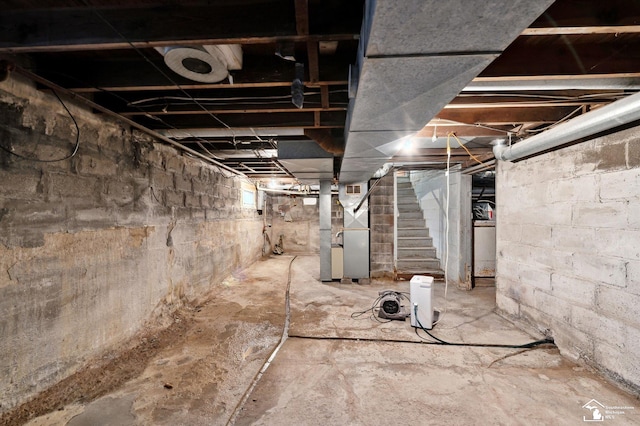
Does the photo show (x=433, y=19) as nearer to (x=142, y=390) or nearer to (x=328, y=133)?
(x=328, y=133)

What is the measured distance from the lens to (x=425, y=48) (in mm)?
942

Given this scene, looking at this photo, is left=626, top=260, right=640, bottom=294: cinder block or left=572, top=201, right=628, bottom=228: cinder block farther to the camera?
left=572, top=201, right=628, bottom=228: cinder block

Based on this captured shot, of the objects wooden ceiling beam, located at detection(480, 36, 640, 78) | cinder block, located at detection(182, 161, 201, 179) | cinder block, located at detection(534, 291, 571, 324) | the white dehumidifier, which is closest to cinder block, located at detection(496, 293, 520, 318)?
cinder block, located at detection(534, 291, 571, 324)

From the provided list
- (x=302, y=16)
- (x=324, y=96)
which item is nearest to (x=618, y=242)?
(x=324, y=96)

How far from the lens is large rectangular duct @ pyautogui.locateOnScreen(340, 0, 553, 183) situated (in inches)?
29.8

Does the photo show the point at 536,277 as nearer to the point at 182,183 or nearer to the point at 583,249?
the point at 583,249

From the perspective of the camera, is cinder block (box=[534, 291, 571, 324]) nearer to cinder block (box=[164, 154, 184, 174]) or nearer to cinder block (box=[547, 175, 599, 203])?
cinder block (box=[547, 175, 599, 203])

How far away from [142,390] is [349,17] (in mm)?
2610

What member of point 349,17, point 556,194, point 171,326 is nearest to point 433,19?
point 349,17

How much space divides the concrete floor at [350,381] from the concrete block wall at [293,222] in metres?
5.29

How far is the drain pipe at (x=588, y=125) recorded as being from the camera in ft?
4.89

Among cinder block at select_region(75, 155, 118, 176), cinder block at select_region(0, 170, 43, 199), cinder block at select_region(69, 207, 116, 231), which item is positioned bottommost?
cinder block at select_region(69, 207, 116, 231)

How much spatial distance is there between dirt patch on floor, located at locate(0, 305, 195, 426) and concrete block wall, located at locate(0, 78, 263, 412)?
66 mm

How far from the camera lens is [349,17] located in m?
1.23
